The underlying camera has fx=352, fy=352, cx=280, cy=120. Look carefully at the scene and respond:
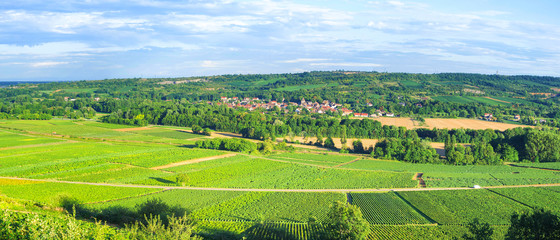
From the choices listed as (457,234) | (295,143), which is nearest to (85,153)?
(295,143)

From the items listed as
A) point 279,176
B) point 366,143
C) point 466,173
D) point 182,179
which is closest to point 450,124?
point 366,143

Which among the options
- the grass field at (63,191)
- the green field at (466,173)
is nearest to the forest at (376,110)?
the green field at (466,173)

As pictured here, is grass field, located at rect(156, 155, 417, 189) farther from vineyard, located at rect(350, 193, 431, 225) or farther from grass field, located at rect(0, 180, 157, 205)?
grass field, located at rect(0, 180, 157, 205)

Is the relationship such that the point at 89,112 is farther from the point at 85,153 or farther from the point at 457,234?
the point at 457,234

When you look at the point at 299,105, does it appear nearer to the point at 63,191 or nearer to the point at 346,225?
the point at 63,191

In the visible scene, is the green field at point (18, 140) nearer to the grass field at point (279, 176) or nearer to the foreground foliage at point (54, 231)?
the grass field at point (279, 176)

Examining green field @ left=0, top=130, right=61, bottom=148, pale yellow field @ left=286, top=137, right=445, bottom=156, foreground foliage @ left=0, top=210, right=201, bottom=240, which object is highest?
foreground foliage @ left=0, top=210, right=201, bottom=240

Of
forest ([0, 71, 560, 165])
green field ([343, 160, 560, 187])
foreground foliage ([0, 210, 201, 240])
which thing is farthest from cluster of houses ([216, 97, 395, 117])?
foreground foliage ([0, 210, 201, 240])
